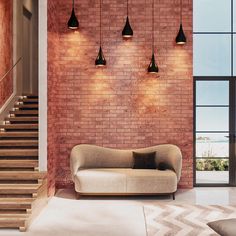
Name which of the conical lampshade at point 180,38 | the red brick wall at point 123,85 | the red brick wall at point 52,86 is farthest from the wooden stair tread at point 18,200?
the conical lampshade at point 180,38

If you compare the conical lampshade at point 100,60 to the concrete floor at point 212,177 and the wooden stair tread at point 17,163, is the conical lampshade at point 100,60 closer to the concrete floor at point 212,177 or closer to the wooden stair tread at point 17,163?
the wooden stair tread at point 17,163

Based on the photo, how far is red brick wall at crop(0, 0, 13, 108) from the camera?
8336mm

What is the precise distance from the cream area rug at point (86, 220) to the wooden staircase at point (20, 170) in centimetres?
17

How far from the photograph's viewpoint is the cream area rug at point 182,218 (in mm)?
5391

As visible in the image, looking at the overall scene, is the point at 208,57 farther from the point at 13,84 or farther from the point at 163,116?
the point at 13,84

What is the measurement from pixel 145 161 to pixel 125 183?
0.75m

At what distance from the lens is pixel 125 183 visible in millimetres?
7484

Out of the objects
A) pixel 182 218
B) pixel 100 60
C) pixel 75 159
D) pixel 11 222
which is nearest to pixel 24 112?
pixel 75 159

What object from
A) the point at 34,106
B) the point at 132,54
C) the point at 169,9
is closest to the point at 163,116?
the point at 132,54

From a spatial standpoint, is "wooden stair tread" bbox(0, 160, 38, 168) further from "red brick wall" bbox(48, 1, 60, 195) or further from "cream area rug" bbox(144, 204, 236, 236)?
"cream area rug" bbox(144, 204, 236, 236)

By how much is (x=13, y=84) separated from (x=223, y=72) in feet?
14.7

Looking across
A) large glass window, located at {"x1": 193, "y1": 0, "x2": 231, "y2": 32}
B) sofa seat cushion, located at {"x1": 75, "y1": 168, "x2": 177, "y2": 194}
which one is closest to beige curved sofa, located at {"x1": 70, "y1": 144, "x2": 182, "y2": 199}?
sofa seat cushion, located at {"x1": 75, "y1": 168, "x2": 177, "y2": 194}

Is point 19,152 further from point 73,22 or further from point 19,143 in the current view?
point 73,22

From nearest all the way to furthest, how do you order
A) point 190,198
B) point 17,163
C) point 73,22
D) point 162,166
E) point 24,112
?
point 17,163, point 190,198, point 162,166, point 73,22, point 24,112
